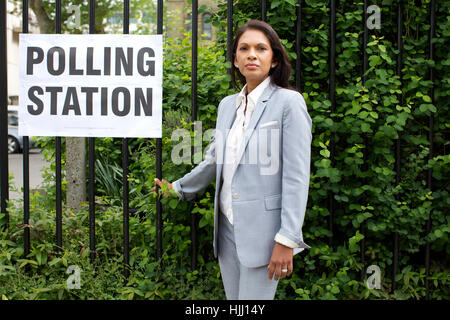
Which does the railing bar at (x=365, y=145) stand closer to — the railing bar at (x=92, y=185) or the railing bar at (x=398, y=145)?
the railing bar at (x=398, y=145)

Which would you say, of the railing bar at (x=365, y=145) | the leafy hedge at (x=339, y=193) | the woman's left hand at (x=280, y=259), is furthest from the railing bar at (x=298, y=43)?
the woman's left hand at (x=280, y=259)

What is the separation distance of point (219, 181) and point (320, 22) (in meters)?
1.82

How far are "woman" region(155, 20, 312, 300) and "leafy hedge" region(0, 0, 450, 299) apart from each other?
840mm

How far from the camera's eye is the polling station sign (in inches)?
128

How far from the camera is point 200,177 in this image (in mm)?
2623

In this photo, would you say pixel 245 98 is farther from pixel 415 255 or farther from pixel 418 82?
pixel 415 255

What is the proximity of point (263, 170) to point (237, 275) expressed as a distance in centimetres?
63

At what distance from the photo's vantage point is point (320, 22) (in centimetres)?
341

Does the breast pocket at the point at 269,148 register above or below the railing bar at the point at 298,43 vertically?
below

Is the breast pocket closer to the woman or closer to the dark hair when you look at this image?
the woman

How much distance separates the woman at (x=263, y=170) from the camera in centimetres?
209

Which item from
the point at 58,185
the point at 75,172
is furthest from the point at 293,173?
the point at 75,172

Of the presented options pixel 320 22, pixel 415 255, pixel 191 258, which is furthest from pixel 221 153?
pixel 415 255

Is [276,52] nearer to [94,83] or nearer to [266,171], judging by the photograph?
[266,171]
